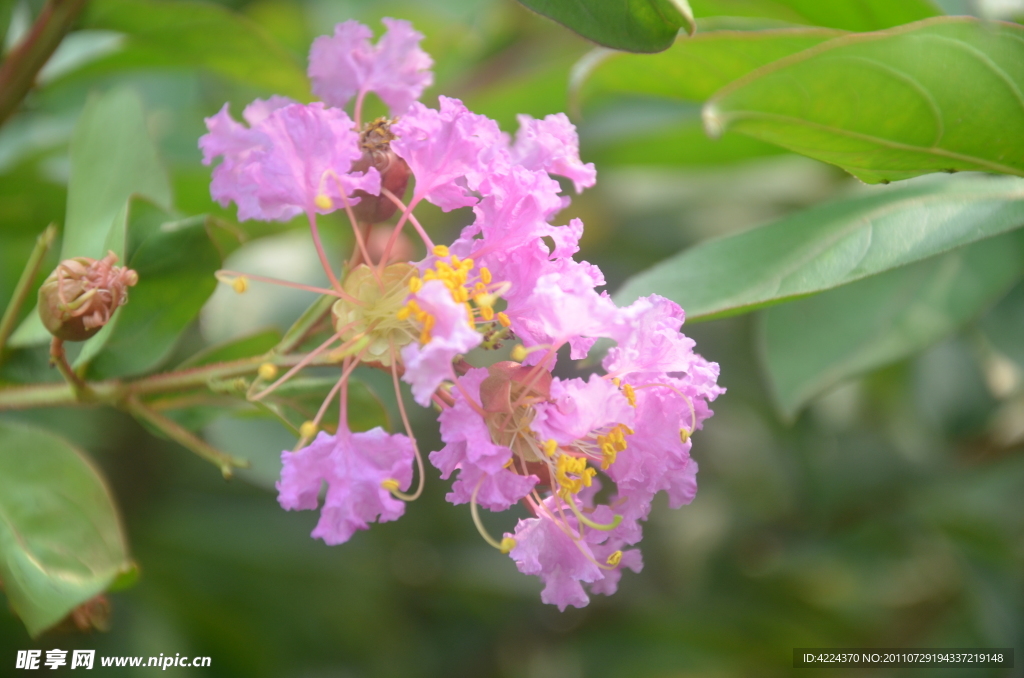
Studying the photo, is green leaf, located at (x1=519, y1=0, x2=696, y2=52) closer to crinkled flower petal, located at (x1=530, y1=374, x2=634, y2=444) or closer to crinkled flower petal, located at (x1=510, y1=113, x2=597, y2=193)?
crinkled flower petal, located at (x1=510, y1=113, x2=597, y2=193)

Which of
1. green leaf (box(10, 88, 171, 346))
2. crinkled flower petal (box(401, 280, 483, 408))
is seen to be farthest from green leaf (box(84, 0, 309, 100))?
crinkled flower petal (box(401, 280, 483, 408))

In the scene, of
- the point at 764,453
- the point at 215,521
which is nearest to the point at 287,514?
the point at 215,521

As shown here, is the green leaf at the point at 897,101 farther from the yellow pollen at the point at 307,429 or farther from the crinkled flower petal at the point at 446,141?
the yellow pollen at the point at 307,429

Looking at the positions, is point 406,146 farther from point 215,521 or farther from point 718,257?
point 215,521

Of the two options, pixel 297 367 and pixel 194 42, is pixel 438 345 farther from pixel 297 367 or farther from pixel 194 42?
pixel 194 42

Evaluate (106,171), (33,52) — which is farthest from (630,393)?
(33,52)

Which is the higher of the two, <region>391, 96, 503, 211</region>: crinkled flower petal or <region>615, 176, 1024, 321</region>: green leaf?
<region>391, 96, 503, 211</region>: crinkled flower petal

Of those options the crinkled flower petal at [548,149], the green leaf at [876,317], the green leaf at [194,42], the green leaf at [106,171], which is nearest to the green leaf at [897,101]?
the crinkled flower petal at [548,149]
